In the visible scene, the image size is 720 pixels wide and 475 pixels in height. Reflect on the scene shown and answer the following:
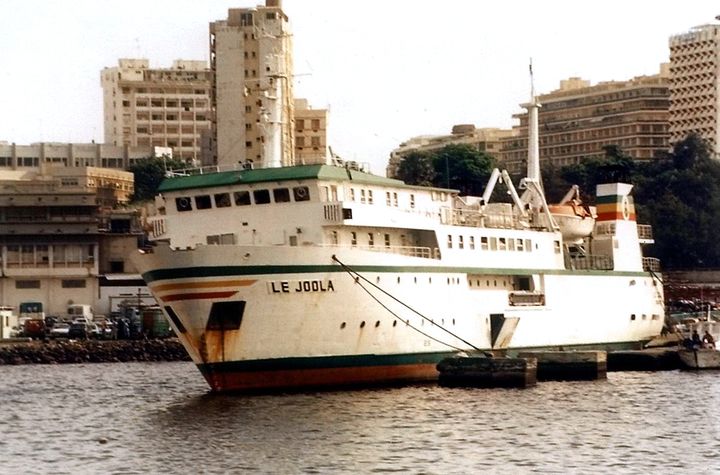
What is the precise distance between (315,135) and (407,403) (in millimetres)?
116119

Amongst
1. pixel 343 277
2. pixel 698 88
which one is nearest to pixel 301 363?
pixel 343 277

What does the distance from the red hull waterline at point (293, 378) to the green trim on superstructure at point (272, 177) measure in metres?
7.36

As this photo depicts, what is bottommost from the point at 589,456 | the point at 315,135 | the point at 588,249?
the point at 589,456

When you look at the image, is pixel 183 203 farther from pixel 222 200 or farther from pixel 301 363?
pixel 301 363

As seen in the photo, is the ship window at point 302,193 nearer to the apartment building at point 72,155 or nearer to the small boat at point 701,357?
the small boat at point 701,357

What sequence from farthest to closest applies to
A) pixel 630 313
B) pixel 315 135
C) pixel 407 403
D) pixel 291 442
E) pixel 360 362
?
pixel 315 135 → pixel 630 313 → pixel 360 362 → pixel 407 403 → pixel 291 442

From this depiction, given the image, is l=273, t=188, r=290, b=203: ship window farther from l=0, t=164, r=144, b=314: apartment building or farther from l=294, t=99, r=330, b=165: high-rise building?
l=294, t=99, r=330, b=165: high-rise building

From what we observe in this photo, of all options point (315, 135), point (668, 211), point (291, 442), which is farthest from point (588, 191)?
point (291, 442)

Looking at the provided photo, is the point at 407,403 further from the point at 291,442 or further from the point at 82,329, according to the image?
the point at 82,329

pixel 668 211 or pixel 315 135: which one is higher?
pixel 315 135

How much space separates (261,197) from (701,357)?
22776 mm

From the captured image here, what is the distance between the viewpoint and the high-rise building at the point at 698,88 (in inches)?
7660

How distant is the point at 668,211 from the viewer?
448 ft

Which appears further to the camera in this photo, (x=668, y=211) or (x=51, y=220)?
(x=668, y=211)
